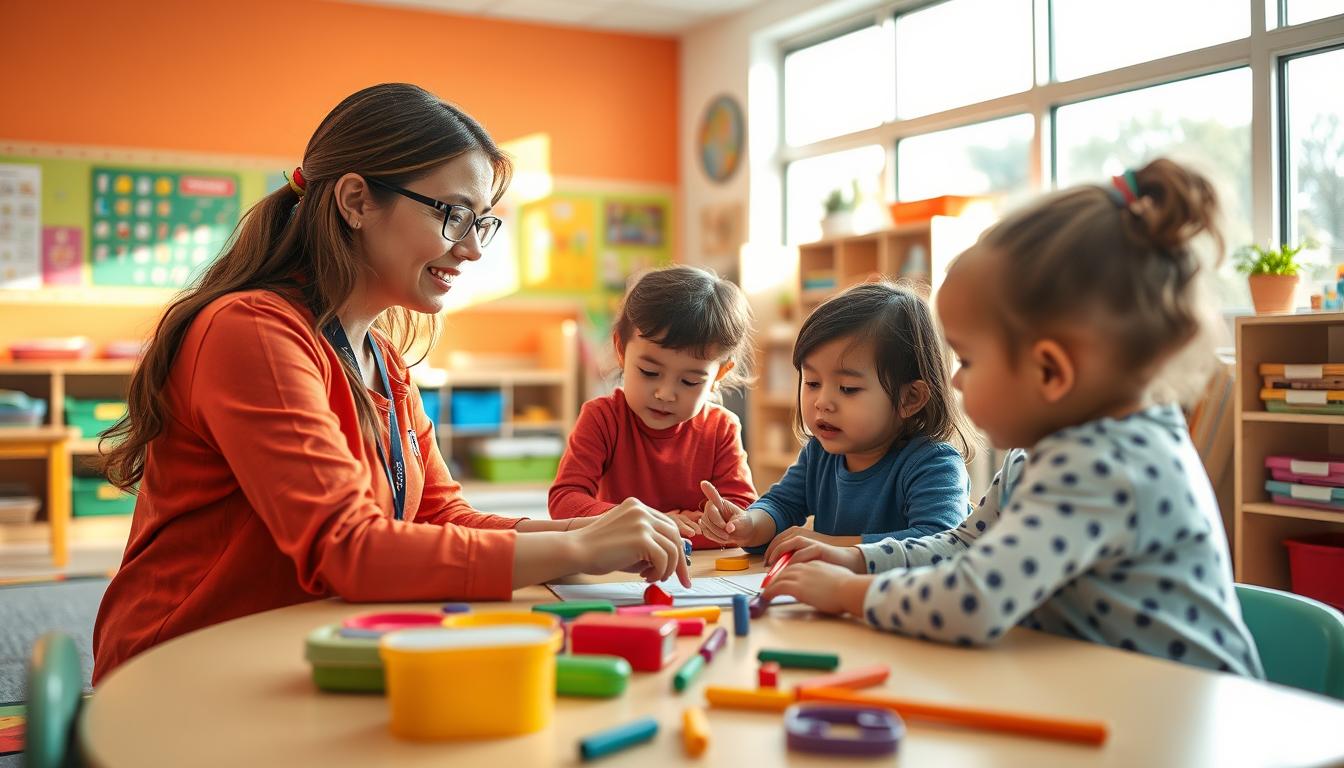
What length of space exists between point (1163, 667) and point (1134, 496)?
5.3 inches

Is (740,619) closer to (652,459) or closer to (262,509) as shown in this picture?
(262,509)

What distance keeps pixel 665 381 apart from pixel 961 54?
3.57 meters

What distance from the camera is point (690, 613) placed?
1036mm

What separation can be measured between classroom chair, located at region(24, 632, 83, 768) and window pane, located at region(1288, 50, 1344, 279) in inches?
144

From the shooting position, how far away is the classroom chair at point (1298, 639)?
3.58 ft

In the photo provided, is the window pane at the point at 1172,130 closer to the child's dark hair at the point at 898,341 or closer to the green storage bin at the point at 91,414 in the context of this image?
the child's dark hair at the point at 898,341

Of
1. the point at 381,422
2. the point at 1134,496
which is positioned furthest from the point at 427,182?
the point at 1134,496

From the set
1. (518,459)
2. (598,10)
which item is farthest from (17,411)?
(598,10)

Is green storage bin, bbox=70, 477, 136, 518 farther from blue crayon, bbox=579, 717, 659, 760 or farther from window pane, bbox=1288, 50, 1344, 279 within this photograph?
blue crayon, bbox=579, 717, 659, 760

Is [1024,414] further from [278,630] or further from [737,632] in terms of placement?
[278,630]

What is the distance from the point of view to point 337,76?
18.9ft

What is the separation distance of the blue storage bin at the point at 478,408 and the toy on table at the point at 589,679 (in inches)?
198

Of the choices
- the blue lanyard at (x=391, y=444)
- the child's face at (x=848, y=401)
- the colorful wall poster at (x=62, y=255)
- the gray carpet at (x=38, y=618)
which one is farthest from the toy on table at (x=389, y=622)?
the colorful wall poster at (x=62, y=255)

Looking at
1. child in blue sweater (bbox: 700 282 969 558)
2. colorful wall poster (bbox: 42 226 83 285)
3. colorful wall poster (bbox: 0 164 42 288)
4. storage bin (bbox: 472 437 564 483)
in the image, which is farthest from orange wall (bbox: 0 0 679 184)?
child in blue sweater (bbox: 700 282 969 558)
